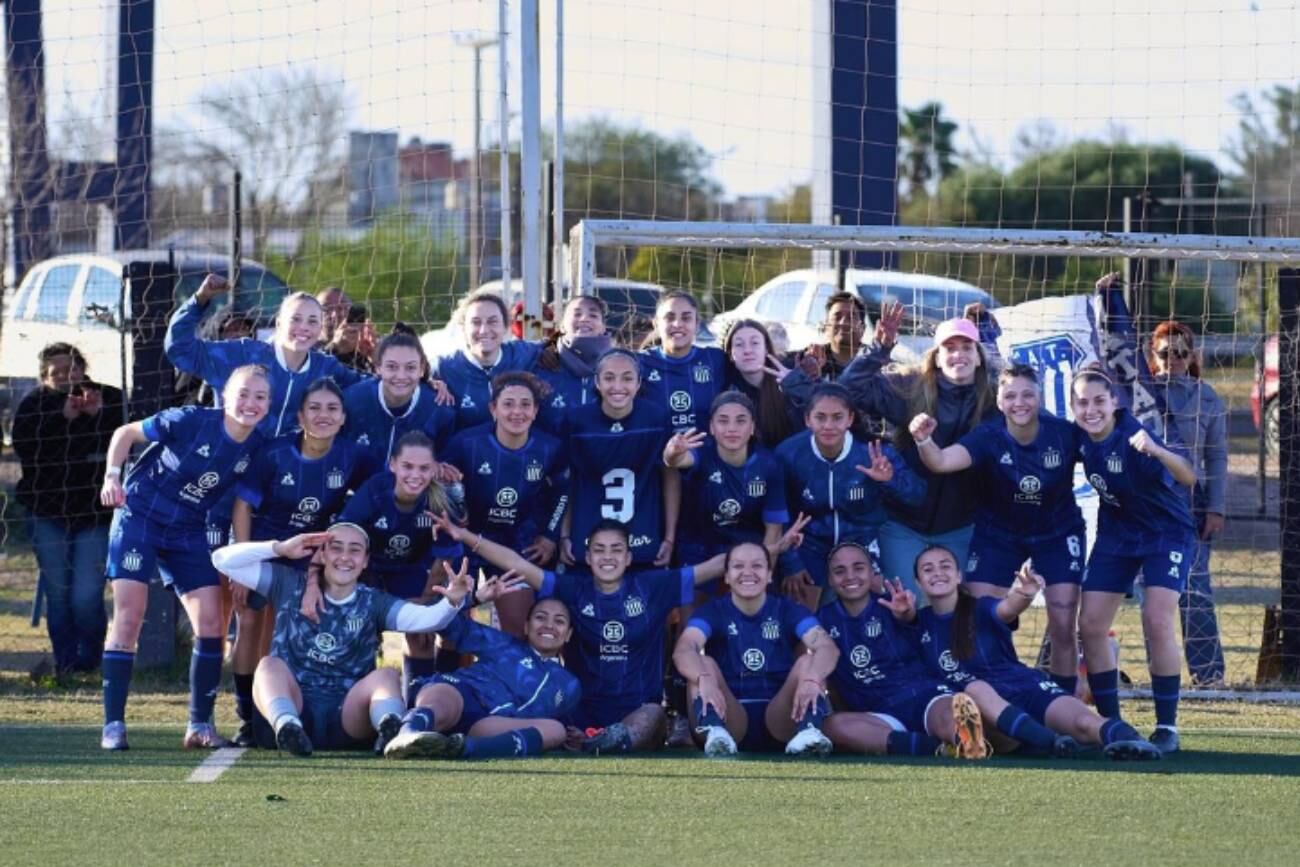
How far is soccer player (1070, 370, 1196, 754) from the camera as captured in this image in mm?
7645

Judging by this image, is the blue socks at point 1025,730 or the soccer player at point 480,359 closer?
the blue socks at point 1025,730

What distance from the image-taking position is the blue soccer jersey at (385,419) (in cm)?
795

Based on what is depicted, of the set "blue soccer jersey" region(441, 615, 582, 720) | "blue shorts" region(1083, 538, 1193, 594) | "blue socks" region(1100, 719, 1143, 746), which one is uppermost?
"blue shorts" region(1083, 538, 1193, 594)

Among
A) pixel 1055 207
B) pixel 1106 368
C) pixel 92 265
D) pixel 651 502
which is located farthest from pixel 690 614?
pixel 1055 207

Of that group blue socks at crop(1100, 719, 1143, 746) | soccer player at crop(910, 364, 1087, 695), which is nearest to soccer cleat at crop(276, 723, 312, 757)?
soccer player at crop(910, 364, 1087, 695)

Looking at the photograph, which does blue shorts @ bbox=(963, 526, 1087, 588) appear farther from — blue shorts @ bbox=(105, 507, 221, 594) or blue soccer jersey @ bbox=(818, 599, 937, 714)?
blue shorts @ bbox=(105, 507, 221, 594)

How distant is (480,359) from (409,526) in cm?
84

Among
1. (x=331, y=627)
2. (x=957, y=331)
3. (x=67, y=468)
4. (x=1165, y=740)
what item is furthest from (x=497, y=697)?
(x=67, y=468)

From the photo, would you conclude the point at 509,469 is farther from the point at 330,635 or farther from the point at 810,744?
the point at 810,744

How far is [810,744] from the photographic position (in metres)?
7.18

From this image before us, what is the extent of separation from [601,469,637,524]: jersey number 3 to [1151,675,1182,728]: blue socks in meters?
2.15

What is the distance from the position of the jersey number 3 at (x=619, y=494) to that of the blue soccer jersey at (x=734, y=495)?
234mm

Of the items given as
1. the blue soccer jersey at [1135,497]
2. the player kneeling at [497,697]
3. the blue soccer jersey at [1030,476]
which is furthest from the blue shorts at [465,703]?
the blue soccer jersey at [1135,497]

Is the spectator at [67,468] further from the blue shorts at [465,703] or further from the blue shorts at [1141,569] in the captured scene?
the blue shorts at [1141,569]
